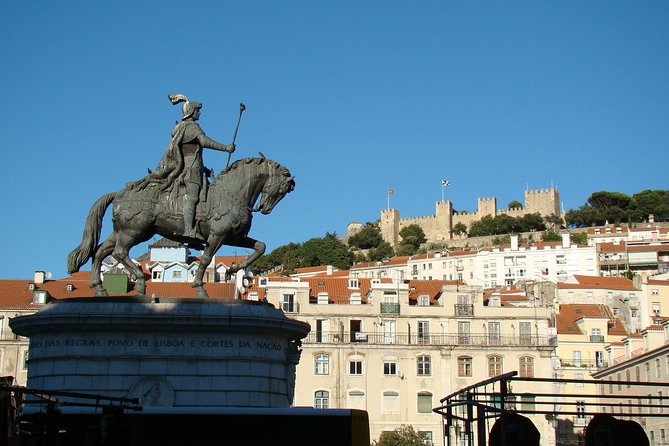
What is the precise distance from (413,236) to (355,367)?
126 meters

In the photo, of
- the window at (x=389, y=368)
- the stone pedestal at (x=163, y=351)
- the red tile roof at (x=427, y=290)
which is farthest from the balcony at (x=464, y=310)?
the stone pedestal at (x=163, y=351)

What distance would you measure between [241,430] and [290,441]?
0.85m

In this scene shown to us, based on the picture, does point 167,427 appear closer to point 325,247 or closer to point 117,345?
point 117,345

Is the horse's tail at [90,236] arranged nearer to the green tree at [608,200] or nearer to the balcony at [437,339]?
the balcony at [437,339]

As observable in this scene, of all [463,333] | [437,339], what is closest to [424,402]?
[437,339]

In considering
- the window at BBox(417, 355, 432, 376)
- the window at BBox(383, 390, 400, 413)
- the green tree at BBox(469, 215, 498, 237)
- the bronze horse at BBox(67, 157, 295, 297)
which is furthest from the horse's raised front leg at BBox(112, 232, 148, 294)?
the green tree at BBox(469, 215, 498, 237)

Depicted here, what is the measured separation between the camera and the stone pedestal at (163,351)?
20.8m

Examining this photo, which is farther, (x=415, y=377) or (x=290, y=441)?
(x=415, y=377)

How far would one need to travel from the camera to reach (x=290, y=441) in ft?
58.6

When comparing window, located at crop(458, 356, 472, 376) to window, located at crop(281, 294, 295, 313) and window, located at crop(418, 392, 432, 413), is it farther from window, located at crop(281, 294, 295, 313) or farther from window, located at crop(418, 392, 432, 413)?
window, located at crop(281, 294, 295, 313)

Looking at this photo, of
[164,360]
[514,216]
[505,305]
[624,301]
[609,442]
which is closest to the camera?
[609,442]

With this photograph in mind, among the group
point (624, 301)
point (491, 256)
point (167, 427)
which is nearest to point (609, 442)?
point (167, 427)

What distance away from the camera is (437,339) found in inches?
2351

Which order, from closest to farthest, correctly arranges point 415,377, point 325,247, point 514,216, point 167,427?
point 167,427 → point 415,377 → point 325,247 → point 514,216
